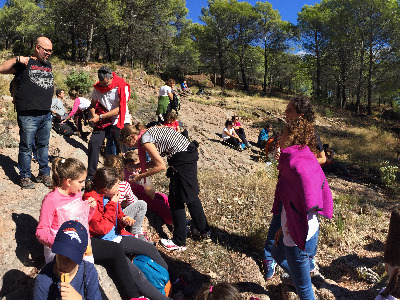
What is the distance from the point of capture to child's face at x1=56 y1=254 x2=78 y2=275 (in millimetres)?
1912

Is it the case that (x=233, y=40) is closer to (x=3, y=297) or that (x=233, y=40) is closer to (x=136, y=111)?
(x=136, y=111)

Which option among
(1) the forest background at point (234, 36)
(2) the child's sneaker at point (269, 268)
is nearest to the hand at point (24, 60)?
(2) the child's sneaker at point (269, 268)

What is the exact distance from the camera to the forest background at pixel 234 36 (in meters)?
22.9

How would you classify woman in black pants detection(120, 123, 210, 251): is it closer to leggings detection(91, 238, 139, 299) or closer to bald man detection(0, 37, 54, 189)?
leggings detection(91, 238, 139, 299)

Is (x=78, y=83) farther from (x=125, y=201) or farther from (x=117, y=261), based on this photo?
(x=117, y=261)

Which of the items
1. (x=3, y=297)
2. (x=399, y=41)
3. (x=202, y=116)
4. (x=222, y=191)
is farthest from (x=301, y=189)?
(x=399, y=41)

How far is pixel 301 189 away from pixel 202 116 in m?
12.4

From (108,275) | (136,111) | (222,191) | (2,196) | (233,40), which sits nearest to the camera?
(108,275)

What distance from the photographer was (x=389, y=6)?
21.7 meters

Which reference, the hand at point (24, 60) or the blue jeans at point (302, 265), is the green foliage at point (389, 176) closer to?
the blue jeans at point (302, 265)

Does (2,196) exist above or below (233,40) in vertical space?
below

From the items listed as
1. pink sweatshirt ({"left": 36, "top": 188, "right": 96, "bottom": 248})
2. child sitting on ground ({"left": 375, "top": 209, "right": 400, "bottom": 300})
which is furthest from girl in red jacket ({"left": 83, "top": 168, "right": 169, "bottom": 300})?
child sitting on ground ({"left": 375, "top": 209, "right": 400, "bottom": 300})

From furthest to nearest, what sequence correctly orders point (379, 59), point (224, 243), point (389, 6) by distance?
point (379, 59) < point (389, 6) < point (224, 243)

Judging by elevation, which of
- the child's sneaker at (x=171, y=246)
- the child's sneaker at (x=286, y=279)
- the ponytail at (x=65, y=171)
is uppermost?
the ponytail at (x=65, y=171)
